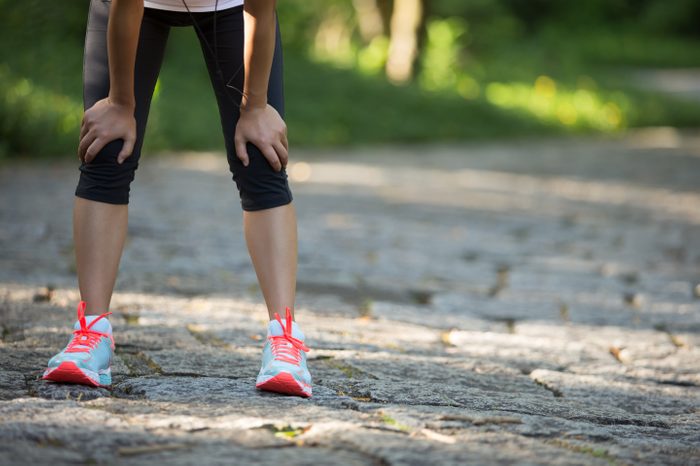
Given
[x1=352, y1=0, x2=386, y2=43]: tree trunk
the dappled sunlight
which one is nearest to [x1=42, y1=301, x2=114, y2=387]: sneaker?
the dappled sunlight

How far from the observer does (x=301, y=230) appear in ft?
20.9

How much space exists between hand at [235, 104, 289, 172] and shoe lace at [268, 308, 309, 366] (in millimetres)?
424

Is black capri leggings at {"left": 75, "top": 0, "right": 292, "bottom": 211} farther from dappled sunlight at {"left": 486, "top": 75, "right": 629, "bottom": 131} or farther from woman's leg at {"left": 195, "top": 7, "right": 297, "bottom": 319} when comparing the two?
dappled sunlight at {"left": 486, "top": 75, "right": 629, "bottom": 131}

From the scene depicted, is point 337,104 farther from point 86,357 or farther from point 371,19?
point 86,357

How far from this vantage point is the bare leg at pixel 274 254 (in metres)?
2.78

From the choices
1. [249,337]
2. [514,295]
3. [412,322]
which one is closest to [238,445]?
[249,337]

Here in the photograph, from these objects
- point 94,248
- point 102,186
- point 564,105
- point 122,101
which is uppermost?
point 564,105

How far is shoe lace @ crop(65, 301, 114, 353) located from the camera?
265cm

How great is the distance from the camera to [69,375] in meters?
2.57

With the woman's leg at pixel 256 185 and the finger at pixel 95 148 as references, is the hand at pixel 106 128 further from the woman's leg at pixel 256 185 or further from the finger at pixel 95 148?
the woman's leg at pixel 256 185

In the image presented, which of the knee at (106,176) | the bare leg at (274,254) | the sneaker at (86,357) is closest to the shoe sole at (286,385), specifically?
the bare leg at (274,254)

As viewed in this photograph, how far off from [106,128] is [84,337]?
0.55 m

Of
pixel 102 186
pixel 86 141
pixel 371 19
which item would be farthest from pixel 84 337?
pixel 371 19

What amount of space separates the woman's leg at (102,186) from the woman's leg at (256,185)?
17 cm
